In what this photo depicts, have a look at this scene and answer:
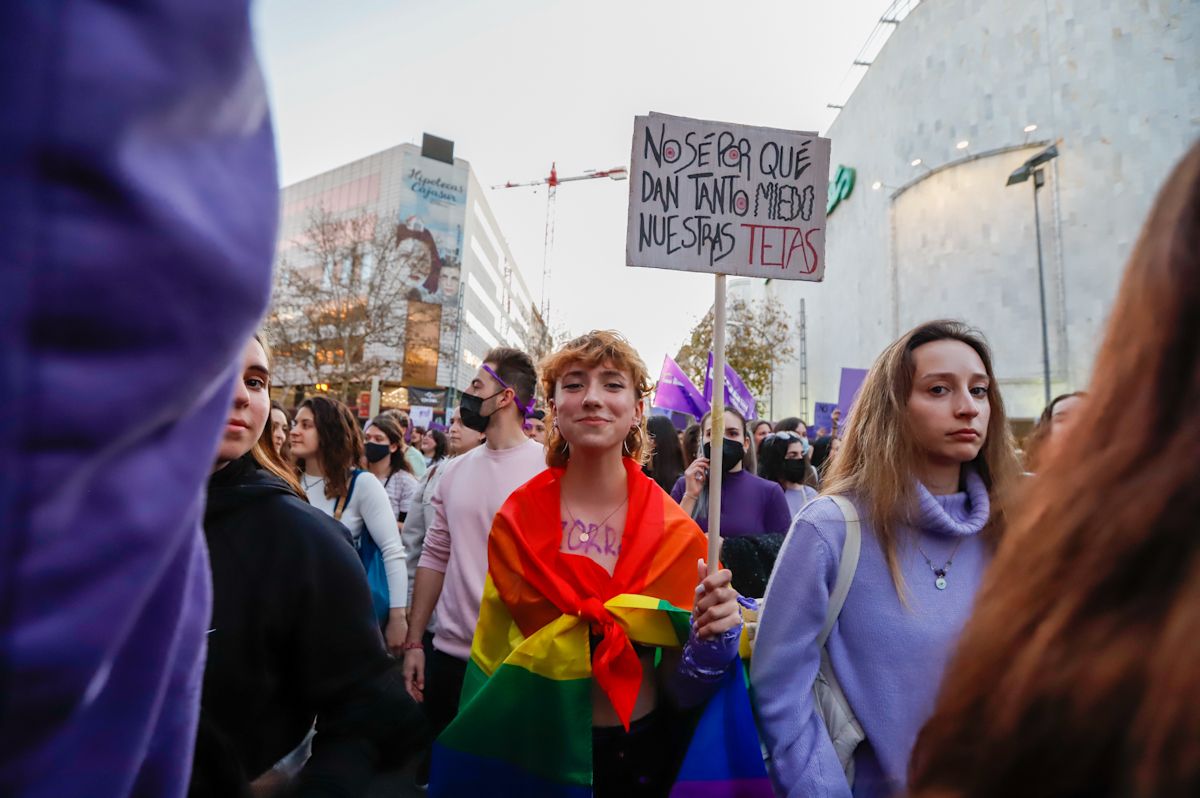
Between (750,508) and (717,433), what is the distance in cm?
249

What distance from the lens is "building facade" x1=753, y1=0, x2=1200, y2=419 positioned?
64.5 ft

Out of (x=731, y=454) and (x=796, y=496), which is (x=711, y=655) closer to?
(x=731, y=454)

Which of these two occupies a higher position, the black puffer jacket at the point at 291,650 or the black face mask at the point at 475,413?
the black face mask at the point at 475,413

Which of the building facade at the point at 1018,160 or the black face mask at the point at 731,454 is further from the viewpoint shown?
the building facade at the point at 1018,160

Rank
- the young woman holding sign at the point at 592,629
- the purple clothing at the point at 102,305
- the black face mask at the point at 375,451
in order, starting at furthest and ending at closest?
1. the black face mask at the point at 375,451
2. the young woman holding sign at the point at 592,629
3. the purple clothing at the point at 102,305

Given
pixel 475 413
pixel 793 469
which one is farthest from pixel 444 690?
pixel 793 469

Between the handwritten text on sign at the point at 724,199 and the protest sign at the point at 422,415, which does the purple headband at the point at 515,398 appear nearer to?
the handwritten text on sign at the point at 724,199

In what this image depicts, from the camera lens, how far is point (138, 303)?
0.38 m

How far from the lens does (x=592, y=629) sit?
2.45m

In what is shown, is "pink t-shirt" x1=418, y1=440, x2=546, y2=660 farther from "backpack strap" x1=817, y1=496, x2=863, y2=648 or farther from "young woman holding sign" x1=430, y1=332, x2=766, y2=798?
"backpack strap" x1=817, y1=496, x2=863, y2=648

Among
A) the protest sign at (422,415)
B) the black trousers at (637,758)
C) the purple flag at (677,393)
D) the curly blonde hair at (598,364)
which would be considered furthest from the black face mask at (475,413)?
the protest sign at (422,415)

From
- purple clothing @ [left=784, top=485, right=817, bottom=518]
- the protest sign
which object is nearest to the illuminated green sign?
the protest sign

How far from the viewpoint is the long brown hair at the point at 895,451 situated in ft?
7.17

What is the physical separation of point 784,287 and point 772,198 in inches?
1635
